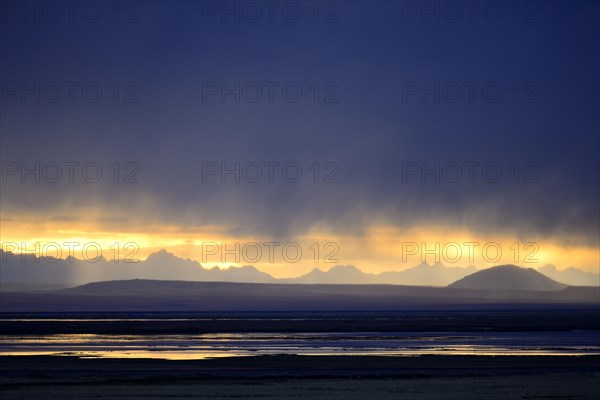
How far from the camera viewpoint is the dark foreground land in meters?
27.8

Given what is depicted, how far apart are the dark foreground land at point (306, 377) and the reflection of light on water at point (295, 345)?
10.4ft

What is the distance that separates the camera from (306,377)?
3234 cm

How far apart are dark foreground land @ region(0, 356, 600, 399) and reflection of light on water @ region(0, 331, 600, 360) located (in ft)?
10.4

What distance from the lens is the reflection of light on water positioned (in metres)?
42.9

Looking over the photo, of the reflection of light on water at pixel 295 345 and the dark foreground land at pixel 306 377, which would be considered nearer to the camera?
the dark foreground land at pixel 306 377

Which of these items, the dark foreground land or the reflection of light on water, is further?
the reflection of light on water

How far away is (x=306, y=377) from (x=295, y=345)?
1673cm

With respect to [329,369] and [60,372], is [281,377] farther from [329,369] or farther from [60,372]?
[60,372]

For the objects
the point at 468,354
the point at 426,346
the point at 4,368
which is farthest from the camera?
the point at 426,346

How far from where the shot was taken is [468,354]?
41.9 metres

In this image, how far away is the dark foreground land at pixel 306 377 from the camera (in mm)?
27795

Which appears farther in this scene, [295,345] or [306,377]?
[295,345]

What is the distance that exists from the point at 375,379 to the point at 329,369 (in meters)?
3.73

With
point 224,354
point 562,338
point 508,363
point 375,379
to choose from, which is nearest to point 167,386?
point 375,379
